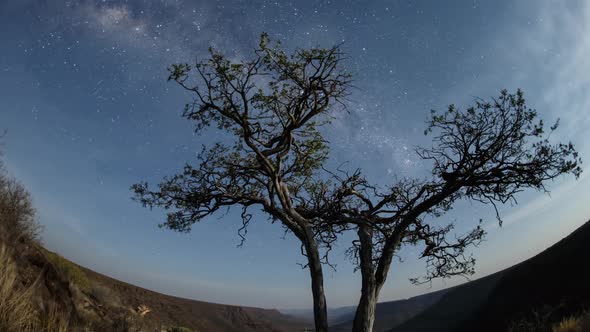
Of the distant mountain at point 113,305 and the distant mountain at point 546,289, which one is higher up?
the distant mountain at point 546,289

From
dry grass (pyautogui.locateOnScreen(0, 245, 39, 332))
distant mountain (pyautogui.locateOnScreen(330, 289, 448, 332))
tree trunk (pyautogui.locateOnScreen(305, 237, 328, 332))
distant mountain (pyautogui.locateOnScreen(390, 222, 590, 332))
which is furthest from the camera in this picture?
distant mountain (pyautogui.locateOnScreen(330, 289, 448, 332))

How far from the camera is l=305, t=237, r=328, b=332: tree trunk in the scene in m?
10.7

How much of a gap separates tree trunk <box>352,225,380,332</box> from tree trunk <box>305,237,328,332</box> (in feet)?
3.78

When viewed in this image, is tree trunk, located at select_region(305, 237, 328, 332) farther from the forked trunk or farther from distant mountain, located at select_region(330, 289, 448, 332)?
distant mountain, located at select_region(330, 289, 448, 332)

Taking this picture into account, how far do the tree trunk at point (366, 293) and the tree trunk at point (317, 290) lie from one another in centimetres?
115

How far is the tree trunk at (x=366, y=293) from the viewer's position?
1087cm

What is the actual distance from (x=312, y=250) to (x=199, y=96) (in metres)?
6.69

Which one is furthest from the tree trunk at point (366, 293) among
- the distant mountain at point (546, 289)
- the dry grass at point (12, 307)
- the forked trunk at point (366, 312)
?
the distant mountain at point (546, 289)

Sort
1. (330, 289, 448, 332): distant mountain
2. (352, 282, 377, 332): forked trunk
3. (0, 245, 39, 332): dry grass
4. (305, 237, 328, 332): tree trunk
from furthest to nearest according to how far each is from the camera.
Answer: (330, 289, 448, 332): distant mountain < (352, 282, 377, 332): forked trunk < (305, 237, 328, 332): tree trunk < (0, 245, 39, 332): dry grass

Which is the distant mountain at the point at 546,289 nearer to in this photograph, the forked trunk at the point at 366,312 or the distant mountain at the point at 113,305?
the forked trunk at the point at 366,312

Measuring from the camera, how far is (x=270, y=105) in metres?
12.1

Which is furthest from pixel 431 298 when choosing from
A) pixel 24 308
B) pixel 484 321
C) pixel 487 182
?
pixel 24 308

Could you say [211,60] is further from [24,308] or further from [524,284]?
[524,284]

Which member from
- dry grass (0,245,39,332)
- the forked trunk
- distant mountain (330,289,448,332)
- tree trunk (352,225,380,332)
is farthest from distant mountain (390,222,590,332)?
distant mountain (330,289,448,332)
